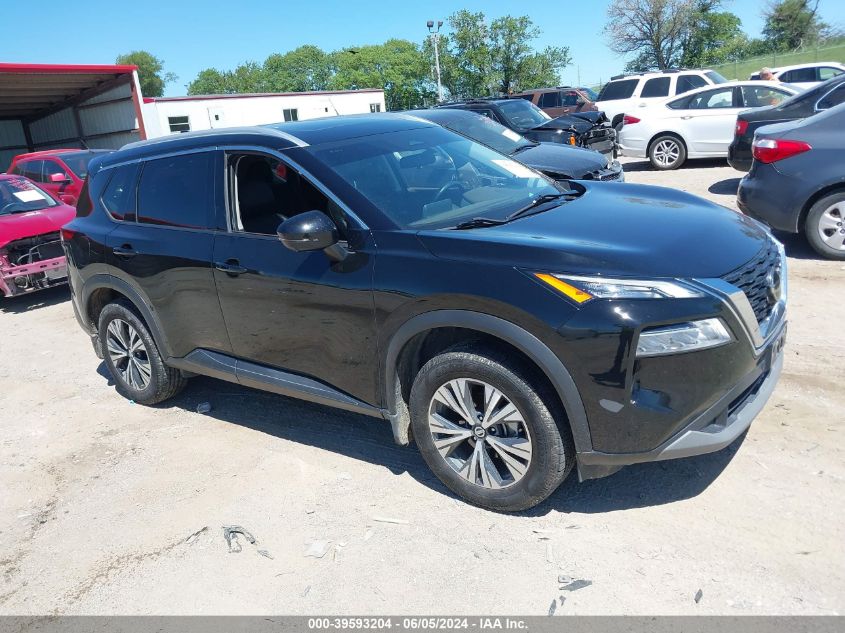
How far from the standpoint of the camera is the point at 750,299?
9.96ft

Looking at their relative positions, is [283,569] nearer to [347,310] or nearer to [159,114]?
[347,310]

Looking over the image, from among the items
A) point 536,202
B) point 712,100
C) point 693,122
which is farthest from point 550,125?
point 536,202

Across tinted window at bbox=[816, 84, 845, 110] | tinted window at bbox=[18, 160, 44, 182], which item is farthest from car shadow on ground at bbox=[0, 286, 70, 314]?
tinted window at bbox=[816, 84, 845, 110]

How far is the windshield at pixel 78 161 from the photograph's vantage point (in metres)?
13.2

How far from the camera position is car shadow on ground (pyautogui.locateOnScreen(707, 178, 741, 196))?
10.6 meters

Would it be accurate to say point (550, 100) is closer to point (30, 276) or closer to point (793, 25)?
point (30, 276)

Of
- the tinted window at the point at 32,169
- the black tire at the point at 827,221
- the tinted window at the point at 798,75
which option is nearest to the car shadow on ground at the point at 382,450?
the black tire at the point at 827,221

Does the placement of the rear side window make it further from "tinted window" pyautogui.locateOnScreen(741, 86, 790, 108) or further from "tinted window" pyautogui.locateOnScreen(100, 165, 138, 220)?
"tinted window" pyautogui.locateOnScreen(100, 165, 138, 220)

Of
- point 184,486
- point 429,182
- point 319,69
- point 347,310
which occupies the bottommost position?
point 184,486

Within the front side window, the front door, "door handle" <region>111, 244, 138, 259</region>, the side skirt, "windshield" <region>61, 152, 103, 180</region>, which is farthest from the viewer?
the front side window

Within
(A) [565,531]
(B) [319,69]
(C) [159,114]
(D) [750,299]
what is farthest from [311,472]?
(B) [319,69]

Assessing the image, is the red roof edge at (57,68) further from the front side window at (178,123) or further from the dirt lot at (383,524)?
the dirt lot at (383,524)

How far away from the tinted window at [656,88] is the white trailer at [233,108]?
41.6 ft
